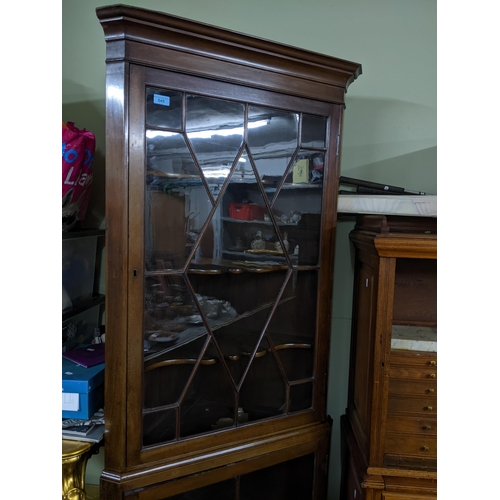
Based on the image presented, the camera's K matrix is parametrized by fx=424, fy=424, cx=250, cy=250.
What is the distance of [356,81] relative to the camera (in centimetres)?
153

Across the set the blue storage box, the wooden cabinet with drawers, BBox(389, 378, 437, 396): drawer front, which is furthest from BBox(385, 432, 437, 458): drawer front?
the blue storage box

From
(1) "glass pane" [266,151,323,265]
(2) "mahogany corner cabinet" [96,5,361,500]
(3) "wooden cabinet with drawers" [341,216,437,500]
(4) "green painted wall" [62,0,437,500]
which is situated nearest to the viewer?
(2) "mahogany corner cabinet" [96,5,361,500]

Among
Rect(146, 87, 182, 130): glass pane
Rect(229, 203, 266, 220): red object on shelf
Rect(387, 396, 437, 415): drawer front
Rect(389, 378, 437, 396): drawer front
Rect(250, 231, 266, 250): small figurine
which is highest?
Rect(146, 87, 182, 130): glass pane

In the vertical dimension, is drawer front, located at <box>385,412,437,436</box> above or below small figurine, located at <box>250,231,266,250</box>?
below

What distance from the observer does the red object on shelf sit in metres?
1.13

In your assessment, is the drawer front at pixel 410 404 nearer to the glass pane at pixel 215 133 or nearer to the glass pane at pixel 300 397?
the glass pane at pixel 300 397

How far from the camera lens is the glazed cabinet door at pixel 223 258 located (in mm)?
1020

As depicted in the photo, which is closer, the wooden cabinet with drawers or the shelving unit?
the wooden cabinet with drawers

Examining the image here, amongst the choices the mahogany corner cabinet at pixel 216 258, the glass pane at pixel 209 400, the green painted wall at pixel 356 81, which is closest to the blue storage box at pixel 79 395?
the mahogany corner cabinet at pixel 216 258

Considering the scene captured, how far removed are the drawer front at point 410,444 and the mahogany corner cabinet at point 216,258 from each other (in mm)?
209

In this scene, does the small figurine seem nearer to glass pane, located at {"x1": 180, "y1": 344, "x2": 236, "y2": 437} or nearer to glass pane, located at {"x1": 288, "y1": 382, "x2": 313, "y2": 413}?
glass pane, located at {"x1": 180, "y1": 344, "x2": 236, "y2": 437}

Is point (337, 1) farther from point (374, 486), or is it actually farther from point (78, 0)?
point (374, 486)

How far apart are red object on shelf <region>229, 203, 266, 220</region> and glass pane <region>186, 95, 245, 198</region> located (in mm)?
64

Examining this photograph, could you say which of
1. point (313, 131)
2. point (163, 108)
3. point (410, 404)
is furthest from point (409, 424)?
point (163, 108)
